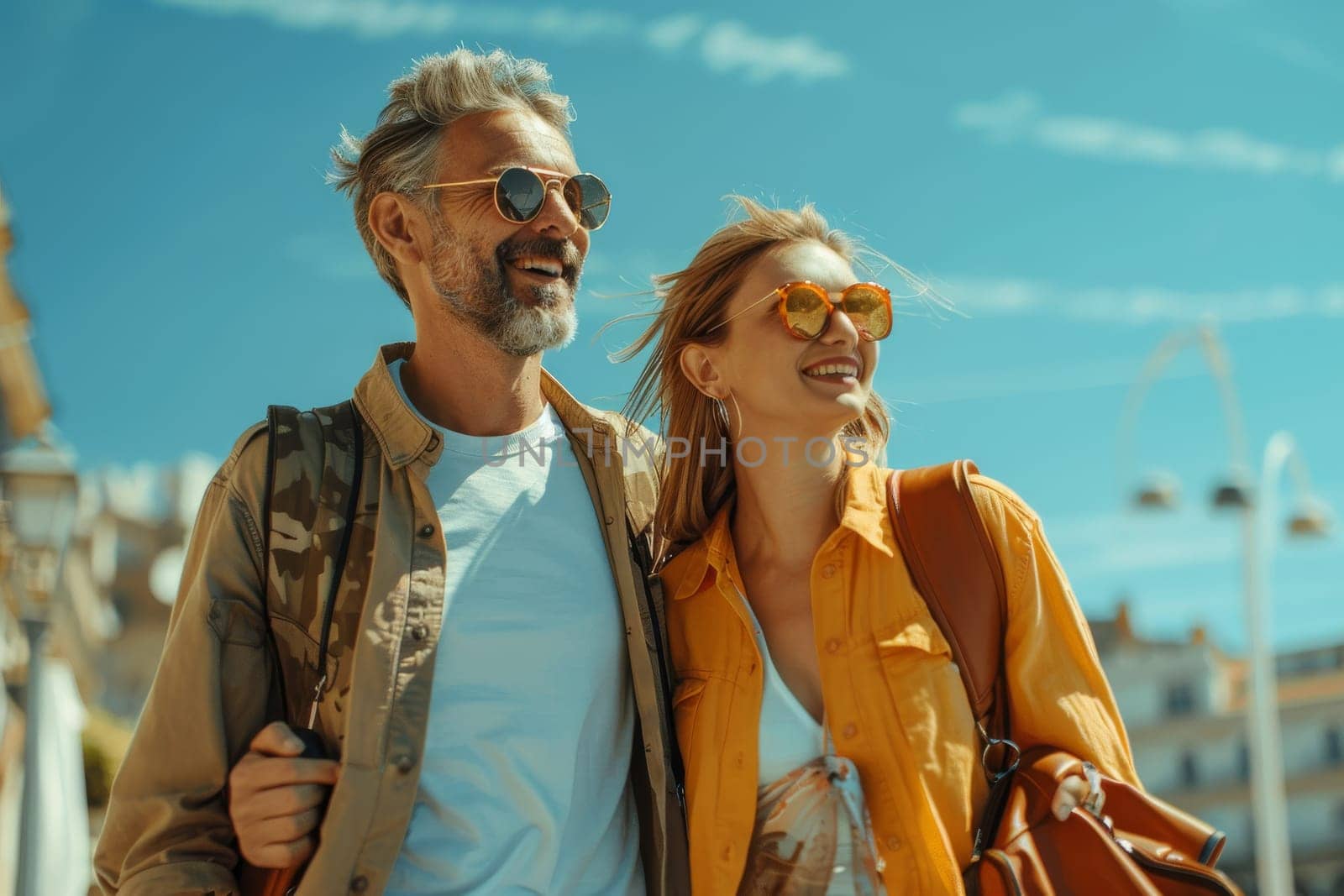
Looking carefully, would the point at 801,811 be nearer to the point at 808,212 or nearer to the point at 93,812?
the point at 808,212

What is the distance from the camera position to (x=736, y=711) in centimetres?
381

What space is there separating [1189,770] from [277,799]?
57.4 meters

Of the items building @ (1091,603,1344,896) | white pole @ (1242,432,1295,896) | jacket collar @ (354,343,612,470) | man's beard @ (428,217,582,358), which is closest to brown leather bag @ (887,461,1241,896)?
jacket collar @ (354,343,612,470)

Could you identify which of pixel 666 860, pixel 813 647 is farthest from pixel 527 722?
pixel 813 647

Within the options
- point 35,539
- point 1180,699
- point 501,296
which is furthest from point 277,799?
point 1180,699

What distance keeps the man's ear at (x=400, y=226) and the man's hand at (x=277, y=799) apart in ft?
5.33

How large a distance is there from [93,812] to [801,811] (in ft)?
86.8

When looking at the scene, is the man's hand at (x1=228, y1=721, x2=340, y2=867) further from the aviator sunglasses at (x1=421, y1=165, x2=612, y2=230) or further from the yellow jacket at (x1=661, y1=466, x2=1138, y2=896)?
the aviator sunglasses at (x1=421, y1=165, x2=612, y2=230)

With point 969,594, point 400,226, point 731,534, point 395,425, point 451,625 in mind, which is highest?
point 400,226

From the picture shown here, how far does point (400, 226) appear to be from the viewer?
14.8 ft

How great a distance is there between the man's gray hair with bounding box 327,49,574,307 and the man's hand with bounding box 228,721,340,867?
173cm

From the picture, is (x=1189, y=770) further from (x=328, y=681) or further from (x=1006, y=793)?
(x=328, y=681)

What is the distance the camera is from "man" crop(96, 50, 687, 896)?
339 cm

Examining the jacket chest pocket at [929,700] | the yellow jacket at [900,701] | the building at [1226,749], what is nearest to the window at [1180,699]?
the building at [1226,749]
